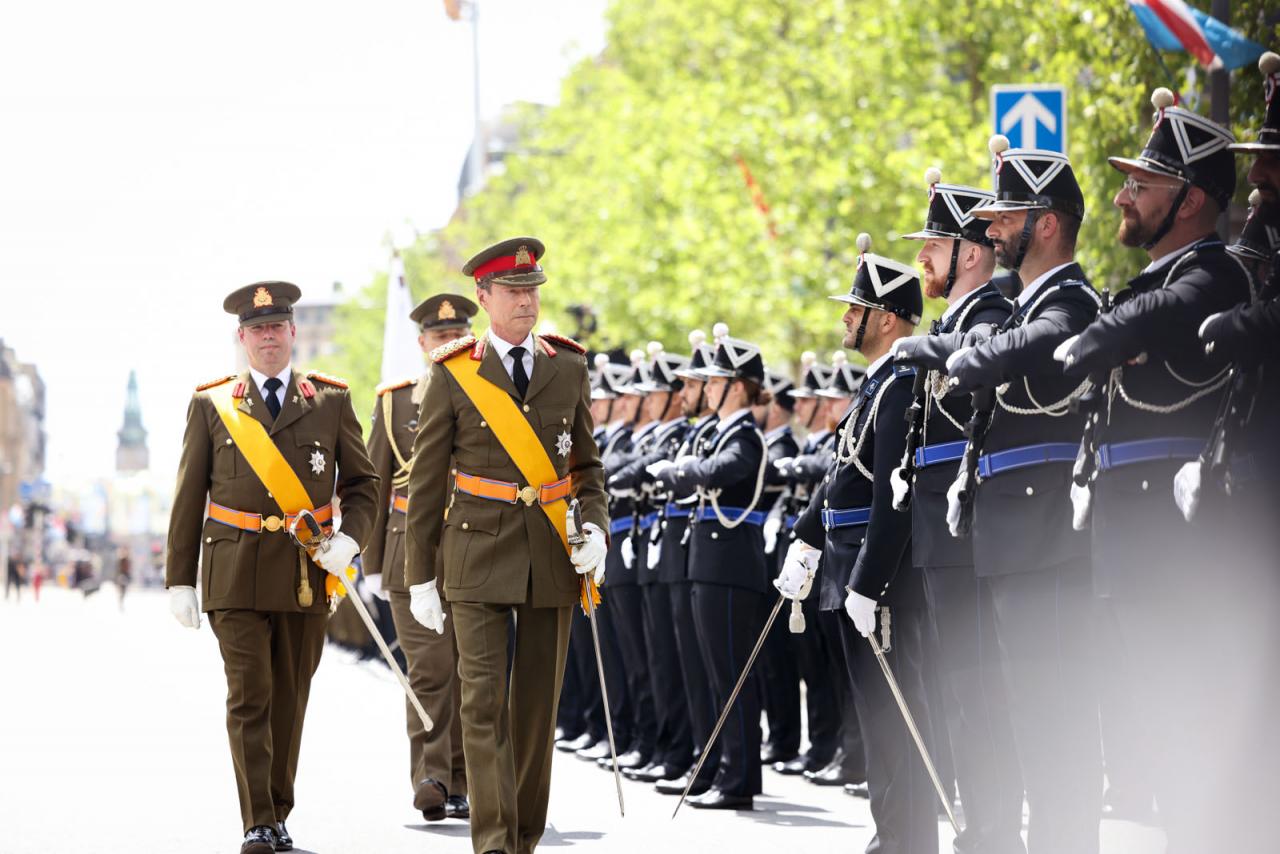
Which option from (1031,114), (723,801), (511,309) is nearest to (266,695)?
(511,309)

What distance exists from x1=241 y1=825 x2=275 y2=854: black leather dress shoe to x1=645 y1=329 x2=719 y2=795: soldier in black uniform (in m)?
3.16

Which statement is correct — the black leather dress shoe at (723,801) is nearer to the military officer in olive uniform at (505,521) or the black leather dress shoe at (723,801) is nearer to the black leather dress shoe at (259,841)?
the black leather dress shoe at (259,841)

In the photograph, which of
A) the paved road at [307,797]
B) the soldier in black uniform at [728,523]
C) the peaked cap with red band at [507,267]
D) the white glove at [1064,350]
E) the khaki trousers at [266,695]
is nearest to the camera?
the white glove at [1064,350]

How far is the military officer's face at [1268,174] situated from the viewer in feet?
19.4

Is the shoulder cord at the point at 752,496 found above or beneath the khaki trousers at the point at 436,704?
above

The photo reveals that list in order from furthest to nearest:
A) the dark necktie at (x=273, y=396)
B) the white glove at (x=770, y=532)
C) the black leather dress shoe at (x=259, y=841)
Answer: the white glove at (x=770, y=532) < the dark necktie at (x=273, y=396) < the black leather dress shoe at (x=259, y=841)

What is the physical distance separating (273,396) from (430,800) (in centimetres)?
223

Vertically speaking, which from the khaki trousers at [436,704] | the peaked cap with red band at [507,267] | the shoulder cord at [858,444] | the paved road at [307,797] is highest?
the peaked cap with red band at [507,267]

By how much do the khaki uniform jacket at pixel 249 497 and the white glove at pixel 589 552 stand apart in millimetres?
1641

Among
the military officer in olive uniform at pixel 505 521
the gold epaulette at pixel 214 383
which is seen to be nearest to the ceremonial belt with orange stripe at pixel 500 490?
the military officer in olive uniform at pixel 505 521

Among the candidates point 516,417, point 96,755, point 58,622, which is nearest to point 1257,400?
point 516,417

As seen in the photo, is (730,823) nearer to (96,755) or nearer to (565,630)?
(565,630)

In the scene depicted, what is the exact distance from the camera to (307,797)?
11617 mm

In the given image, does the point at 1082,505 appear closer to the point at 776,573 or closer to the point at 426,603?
the point at 426,603
